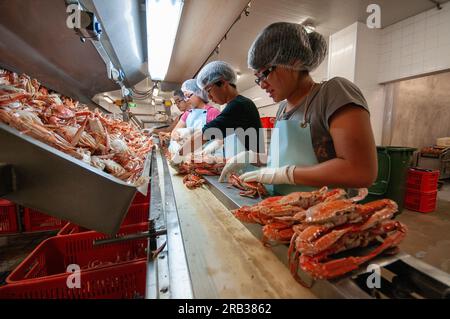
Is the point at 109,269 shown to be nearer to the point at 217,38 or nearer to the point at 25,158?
the point at 25,158

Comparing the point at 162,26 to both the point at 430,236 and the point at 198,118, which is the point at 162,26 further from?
the point at 430,236

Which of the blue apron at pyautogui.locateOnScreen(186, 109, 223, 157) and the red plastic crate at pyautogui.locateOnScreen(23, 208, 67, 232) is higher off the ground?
the blue apron at pyautogui.locateOnScreen(186, 109, 223, 157)

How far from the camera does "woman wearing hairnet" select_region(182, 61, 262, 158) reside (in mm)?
2023

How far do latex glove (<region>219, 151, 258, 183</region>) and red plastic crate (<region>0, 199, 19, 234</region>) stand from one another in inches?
75.3

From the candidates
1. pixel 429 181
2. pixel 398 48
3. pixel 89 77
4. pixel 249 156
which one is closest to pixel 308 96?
pixel 249 156

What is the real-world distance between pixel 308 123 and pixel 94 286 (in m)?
1.37

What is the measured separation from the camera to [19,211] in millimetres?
1821

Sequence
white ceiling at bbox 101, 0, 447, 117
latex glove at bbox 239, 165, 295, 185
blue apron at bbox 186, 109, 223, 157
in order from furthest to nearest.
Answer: blue apron at bbox 186, 109, 223, 157, white ceiling at bbox 101, 0, 447, 117, latex glove at bbox 239, 165, 295, 185

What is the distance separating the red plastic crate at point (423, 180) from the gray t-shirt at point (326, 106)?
369 centimetres

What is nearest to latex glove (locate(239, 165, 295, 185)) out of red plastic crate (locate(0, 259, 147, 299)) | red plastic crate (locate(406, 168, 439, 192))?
red plastic crate (locate(0, 259, 147, 299))

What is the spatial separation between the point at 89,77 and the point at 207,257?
3178 millimetres

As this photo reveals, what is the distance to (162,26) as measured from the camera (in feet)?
7.10

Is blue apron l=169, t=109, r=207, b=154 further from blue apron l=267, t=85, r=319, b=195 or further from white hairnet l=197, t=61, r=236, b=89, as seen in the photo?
blue apron l=267, t=85, r=319, b=195

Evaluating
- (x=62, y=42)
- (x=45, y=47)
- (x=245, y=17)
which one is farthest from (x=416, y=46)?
(x=45, y=47)
